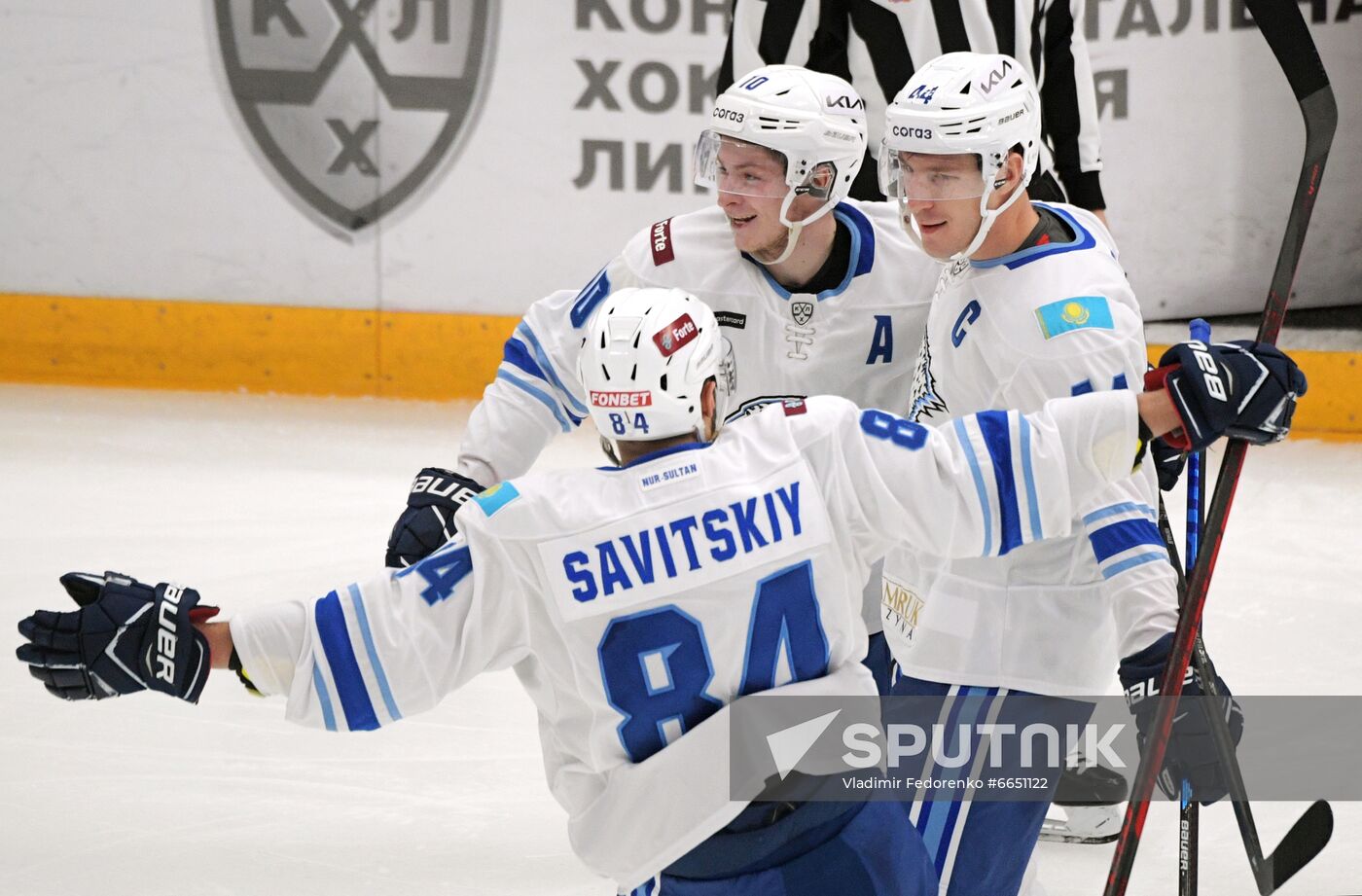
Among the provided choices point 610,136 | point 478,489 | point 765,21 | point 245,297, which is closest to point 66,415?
point 245,297

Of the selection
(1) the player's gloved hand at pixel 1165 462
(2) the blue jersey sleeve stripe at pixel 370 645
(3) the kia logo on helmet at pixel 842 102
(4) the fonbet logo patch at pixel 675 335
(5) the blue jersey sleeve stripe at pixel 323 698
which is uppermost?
(3) the kia logo on helmet at pixel 842 102

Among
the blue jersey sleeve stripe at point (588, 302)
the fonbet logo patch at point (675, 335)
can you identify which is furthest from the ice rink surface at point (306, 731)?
the blue jersey sleeve stripe at point (588, 302)

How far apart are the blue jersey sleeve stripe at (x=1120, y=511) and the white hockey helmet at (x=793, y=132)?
640 mm

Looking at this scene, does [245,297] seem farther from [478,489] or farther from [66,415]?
[478,489]

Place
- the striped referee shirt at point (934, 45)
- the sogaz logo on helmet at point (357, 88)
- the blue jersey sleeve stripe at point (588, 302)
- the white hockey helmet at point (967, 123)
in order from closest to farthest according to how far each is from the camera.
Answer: the white hockey helmet at point (967, 123) → the blue jersey sleeve stripe at point (588, 302) → the striped referee shirt at point (934, 45) → the sogaz logo on helmet at point (357, 88)

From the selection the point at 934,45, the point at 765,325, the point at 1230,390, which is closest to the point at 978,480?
the point at 1230,390

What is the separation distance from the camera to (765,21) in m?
3.17

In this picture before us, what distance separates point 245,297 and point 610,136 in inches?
52.0

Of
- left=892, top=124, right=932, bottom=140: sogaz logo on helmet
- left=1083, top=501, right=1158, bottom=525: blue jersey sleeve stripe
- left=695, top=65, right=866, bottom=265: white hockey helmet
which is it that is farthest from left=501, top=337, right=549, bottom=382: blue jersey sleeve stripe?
left=1083, top=501, right=1158, bottom=525: blue jersey sleeve stripe

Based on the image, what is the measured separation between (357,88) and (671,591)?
4.13 metres

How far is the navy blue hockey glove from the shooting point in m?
1.92

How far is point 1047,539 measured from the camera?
205cm

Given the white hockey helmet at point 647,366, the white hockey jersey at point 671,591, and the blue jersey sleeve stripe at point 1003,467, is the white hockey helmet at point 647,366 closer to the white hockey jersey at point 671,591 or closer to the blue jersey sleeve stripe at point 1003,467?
the white hockey jersey at point 671,591

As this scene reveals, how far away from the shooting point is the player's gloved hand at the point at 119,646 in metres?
1.63
